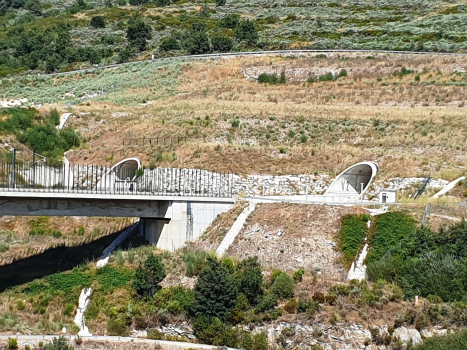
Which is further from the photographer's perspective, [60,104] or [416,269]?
[60,104]

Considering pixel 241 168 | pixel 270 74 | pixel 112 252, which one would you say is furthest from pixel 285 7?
pixel 112 252

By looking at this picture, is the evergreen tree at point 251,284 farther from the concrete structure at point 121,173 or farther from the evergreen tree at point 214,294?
the concrete structure at point 121,173

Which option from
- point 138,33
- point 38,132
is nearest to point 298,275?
point 38,132

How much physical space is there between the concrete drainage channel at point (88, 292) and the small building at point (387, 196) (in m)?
13.6

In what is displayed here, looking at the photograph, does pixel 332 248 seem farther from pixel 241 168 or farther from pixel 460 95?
pixel 460 95

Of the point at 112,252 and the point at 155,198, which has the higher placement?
the point at 155,198

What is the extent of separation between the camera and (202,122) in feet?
209

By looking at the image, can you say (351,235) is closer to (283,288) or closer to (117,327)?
(283,288)

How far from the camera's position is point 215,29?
112 m

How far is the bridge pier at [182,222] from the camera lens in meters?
46.9

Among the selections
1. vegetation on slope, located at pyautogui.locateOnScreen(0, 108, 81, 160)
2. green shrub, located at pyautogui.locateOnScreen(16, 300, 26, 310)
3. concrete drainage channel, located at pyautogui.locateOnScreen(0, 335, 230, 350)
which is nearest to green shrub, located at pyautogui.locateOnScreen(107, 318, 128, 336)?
concrete drainage channel, located at pyautogui.locateOnScreen(0, 335, 230, 350)

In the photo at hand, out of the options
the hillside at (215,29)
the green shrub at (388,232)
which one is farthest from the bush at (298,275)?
the hillside at (215,29)

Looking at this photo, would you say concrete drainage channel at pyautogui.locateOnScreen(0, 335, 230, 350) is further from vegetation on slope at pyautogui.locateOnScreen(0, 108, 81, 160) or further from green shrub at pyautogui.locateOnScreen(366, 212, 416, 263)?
vegetation on slope at pyautogui.locateOnScreen(0, 108, 81, 160)

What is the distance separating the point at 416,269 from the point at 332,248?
5.20 m
